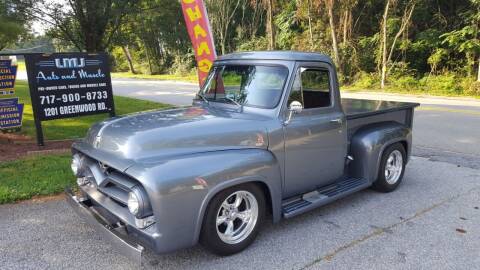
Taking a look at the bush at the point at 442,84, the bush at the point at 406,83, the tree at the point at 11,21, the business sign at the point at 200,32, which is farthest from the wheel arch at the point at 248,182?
the bush at the point at 406,83

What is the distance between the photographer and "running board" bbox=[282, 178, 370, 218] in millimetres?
3947

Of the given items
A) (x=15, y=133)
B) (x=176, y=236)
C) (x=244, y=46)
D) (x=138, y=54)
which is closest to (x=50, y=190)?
(x=176, y=236)

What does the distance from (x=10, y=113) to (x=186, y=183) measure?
660cm

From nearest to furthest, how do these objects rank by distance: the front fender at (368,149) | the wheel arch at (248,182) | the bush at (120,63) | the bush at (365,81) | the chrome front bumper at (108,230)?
the chrome front bumper at (108,230), the wheel arch at (248,182), the front fender at (368,149), the bush at (365,81), the bush at (120,63)

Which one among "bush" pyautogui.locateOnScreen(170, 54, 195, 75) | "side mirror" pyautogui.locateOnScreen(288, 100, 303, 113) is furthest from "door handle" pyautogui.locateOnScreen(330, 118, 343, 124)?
"bush" pyautogui.locateOnScreen(170, 54, 195, 75)

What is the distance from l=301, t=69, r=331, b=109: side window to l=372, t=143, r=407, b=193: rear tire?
1.25 m

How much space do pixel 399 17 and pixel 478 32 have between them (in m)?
4.04

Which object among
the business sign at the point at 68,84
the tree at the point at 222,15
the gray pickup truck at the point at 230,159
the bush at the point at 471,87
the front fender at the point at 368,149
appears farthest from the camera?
the tree at the point at 222,15

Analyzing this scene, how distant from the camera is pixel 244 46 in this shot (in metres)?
34.1

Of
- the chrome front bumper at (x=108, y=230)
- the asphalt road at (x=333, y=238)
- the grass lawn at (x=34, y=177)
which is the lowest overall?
the asphalt road at (x=333, y=238)

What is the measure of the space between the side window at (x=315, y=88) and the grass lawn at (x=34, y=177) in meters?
3.41

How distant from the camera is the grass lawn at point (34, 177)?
501 centimetres

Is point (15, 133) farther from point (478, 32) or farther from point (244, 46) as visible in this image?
point (244, 46)

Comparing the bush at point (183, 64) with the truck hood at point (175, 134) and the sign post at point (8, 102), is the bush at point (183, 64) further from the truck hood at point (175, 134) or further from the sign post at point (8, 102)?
the truck hood at point (175, 134)
